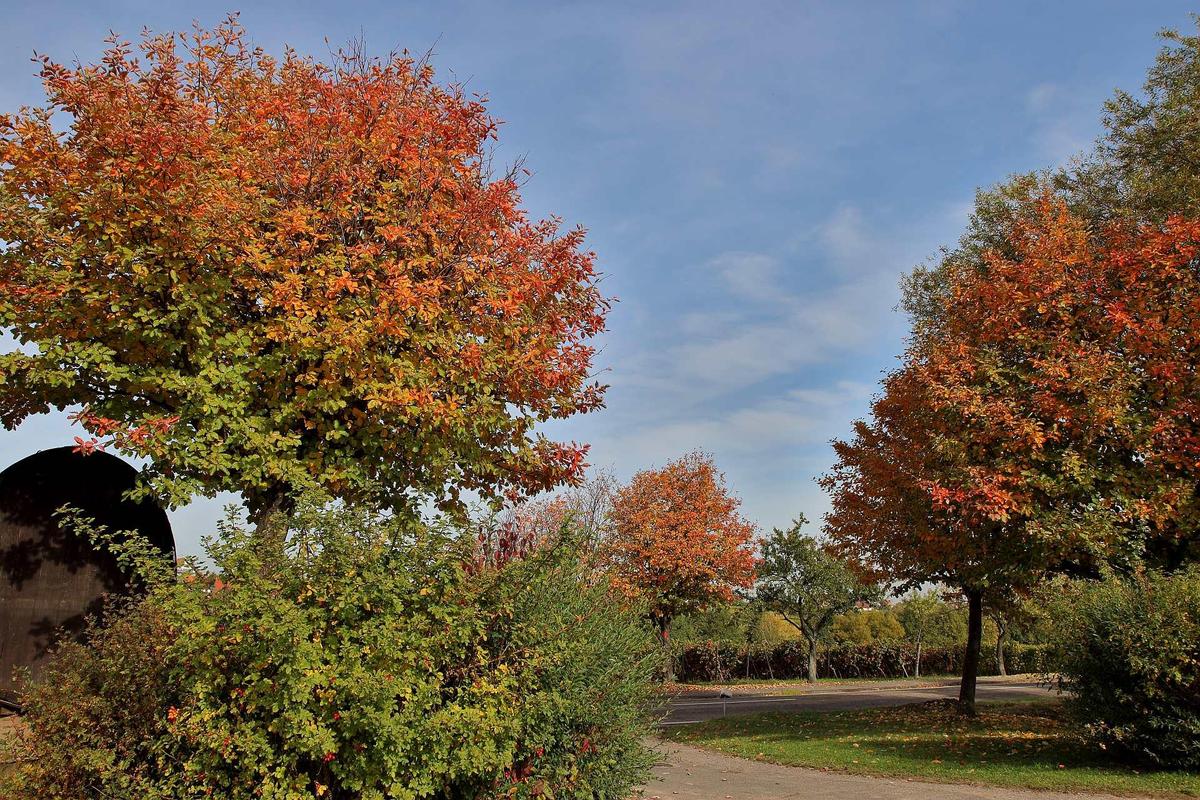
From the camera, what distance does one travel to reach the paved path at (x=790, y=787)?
9.85 m

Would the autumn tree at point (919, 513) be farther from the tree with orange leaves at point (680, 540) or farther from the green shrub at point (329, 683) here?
the tree with orange leaves at point (680, 540)

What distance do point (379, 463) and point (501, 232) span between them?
3234mm

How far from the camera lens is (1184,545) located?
1430 cm

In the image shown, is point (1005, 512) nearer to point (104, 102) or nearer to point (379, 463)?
point (379, 463)

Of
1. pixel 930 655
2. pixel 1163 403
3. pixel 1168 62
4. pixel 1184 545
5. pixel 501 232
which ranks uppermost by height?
pixel 1168 62

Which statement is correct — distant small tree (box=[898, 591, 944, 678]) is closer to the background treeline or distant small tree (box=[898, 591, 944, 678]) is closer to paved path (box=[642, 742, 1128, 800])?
the background treeline

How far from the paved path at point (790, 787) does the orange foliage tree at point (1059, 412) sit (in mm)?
4275

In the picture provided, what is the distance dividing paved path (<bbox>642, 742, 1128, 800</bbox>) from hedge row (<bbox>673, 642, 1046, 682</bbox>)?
28.8 m

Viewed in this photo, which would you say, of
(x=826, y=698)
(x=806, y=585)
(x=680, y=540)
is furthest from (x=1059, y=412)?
(x=806, y=585)

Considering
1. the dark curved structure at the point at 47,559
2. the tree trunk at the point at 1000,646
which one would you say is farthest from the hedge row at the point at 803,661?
the dark curved structure at the point at 47,559

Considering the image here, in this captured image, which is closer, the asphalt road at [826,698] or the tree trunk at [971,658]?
the tree trunk at [971,658]

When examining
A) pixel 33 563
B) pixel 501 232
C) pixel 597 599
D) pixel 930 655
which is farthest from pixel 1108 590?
pixel 930 655

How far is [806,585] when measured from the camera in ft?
136

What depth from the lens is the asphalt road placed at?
22641 mm
